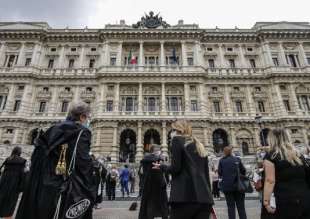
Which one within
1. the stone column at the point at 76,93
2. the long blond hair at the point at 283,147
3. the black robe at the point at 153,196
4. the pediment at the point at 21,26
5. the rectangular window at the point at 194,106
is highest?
Answer: the pediment at the point at 21,26

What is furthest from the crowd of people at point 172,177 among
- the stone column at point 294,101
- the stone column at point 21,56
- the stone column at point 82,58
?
the stone column at point 21,56

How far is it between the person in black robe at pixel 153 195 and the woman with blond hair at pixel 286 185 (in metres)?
2.84

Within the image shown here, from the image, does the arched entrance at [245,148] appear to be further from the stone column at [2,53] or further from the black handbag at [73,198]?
the stone column at [2,53]

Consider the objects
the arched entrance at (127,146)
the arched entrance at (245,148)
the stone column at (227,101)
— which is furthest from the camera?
the stone column at (227,101)

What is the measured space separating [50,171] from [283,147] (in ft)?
10.2

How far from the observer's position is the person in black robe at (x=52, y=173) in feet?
7.53

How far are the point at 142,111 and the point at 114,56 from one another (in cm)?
895

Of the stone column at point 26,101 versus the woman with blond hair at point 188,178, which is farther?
the stone column at point 26,101

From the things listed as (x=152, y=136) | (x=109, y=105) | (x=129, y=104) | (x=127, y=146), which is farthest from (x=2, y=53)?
(x=152, y=136)

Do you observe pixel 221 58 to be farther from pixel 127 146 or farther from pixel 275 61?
pixel 127 146

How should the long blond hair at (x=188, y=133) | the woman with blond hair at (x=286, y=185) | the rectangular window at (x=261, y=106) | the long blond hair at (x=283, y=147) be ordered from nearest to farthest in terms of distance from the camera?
1. the woman with blond hair at (x=286, y=185)
2. the long blond hair at (x=283, y=147)
3. the long blond hair at (x=188, y=133)
4. the rectangular window at (x=261, y=106)

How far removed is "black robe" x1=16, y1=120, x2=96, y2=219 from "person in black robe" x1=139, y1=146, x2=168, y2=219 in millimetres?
2927

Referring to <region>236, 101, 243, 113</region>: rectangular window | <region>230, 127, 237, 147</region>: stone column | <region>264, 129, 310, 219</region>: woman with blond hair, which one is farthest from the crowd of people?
<region>236, 101, 243, 113</region>: rectangular window

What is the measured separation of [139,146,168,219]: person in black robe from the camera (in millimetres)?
5254
